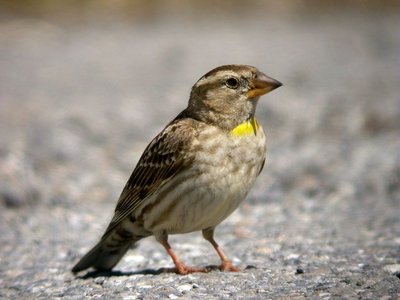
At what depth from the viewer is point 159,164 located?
20.4 feet

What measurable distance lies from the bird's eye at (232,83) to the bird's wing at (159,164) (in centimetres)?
42

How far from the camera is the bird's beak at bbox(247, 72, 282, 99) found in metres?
6.15

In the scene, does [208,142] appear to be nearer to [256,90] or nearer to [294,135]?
[256,90]

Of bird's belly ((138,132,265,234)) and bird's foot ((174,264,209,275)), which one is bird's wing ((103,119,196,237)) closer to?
bird's belly ((138,132,265,234))

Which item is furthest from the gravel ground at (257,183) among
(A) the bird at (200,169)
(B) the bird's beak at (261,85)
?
(B) the bird's beak at (261,85)

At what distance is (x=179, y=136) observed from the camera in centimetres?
614

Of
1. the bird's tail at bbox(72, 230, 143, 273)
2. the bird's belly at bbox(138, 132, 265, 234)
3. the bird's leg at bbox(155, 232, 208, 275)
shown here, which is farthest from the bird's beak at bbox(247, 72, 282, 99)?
the bird's tail at bbox(72, 230, 143, 273)

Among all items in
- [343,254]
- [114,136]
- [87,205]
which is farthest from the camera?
[114,136]

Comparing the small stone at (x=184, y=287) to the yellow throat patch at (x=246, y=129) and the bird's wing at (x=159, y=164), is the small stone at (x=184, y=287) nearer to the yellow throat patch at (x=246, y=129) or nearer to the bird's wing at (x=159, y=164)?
the bird's wing at (x=159, y=164)

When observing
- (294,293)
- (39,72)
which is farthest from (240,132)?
(39,72)

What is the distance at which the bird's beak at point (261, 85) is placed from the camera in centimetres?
615

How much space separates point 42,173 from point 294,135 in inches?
151

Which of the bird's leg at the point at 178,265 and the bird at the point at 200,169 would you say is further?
the bird's leg at the point at 178,265

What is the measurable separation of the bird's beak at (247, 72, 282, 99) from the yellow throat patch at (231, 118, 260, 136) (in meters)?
0.22
